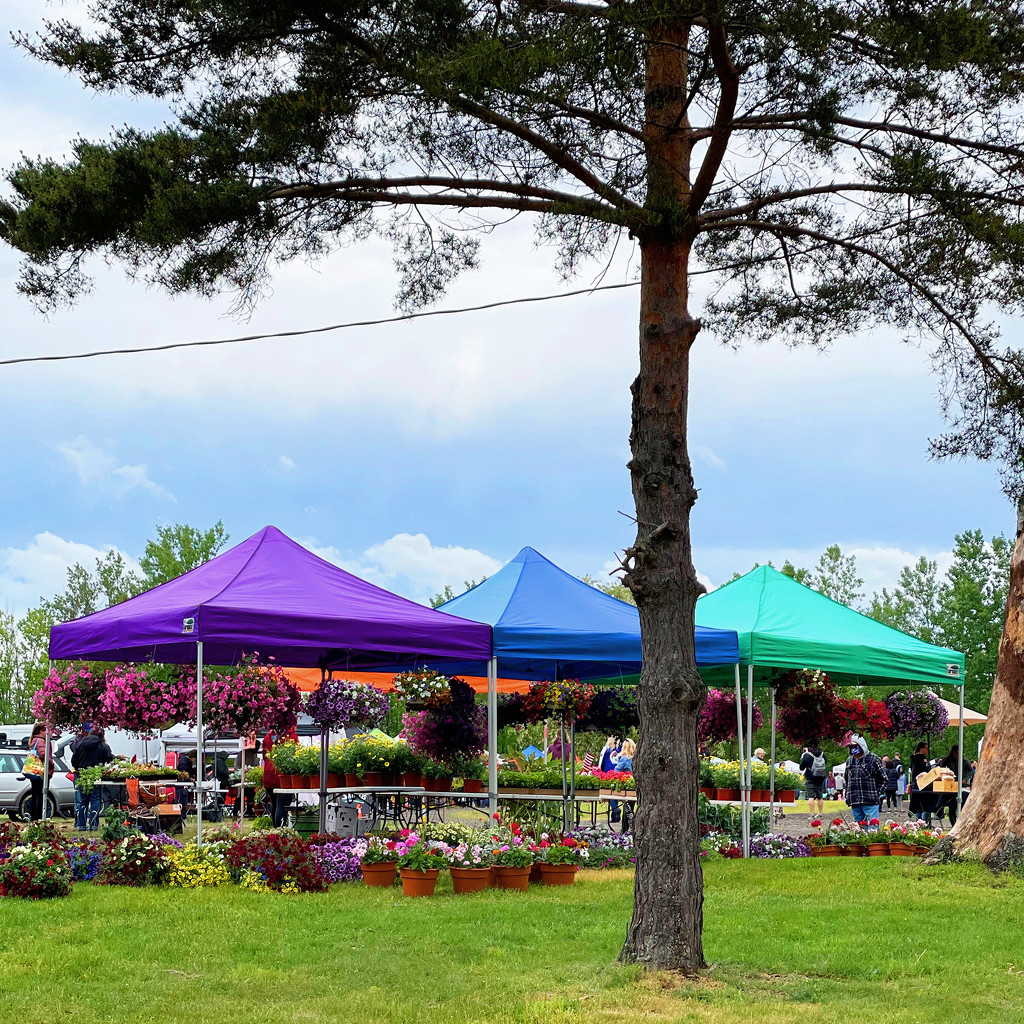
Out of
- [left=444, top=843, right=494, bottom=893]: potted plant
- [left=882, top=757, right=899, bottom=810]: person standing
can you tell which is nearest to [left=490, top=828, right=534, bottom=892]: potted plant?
[left=444, top=843, right=494, bottom=893]: potted plant

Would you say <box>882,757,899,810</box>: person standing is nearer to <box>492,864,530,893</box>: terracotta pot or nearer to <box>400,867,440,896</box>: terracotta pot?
<box>492,864,530,893</box>: terracotta pot

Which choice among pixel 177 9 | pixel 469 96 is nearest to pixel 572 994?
pixel 469 96

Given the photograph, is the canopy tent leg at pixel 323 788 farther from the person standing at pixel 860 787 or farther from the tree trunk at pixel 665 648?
the person standing at pixel 860 787

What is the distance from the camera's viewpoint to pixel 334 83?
326 inches

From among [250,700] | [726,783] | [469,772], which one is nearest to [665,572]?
[250,700]

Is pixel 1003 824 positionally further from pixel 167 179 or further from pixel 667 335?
pixel 167 179

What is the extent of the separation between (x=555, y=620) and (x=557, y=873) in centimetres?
299

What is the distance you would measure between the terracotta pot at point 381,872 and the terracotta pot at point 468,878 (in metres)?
0.70

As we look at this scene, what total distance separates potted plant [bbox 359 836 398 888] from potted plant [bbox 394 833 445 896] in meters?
0.52

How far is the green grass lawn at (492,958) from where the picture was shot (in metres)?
6.41

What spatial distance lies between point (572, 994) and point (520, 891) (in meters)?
4.40

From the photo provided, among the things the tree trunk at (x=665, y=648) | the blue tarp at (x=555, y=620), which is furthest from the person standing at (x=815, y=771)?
the tree trunk at (x=665, y=648)

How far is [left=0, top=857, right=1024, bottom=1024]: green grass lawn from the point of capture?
6.41 m

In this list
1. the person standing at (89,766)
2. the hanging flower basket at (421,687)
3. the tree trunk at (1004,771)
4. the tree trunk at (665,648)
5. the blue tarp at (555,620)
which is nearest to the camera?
the tree trunk at (665,648)
